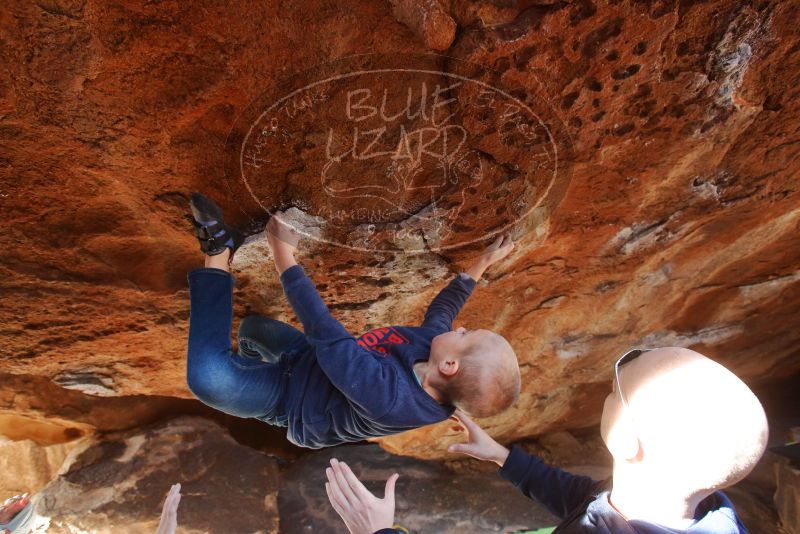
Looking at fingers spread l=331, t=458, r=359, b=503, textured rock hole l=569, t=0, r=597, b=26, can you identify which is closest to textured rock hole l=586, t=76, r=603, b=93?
textured rock hole l=569, t=0, r=597, b=26

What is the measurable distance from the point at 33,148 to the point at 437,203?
1102mm

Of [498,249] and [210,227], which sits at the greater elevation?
[498,249]

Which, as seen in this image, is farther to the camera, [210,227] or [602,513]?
[210,227]

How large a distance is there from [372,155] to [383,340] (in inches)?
21.8

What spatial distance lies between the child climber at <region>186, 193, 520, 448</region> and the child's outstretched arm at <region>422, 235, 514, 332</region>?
12 mm

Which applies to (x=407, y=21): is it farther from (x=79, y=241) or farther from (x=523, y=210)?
(x=79, y=241)

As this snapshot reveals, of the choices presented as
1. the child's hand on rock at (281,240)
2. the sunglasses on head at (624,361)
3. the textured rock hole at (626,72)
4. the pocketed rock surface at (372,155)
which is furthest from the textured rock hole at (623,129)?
the child's hand on rock at (281,240)

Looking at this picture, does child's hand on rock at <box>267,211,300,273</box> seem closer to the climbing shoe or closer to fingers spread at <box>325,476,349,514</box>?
the climbing shoe

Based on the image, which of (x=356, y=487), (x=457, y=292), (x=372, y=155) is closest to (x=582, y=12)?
(x=372, y=155)

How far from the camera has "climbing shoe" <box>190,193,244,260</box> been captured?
4.11ft

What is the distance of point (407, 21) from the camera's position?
3.55 feet

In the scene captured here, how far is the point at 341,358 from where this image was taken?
1226 mm

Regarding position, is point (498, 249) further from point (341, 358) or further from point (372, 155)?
point (341, 358)

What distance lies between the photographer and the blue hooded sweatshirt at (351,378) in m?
1.23
